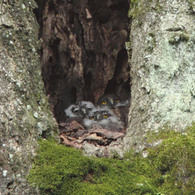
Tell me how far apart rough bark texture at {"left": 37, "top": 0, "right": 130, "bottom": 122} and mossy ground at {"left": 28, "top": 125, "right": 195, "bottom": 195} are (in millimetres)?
2787

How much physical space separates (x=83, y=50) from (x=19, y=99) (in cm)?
322

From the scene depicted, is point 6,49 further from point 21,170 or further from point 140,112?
point 140,112

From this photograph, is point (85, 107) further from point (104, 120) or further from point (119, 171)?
point (119, 171)

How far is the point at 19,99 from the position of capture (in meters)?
2.59

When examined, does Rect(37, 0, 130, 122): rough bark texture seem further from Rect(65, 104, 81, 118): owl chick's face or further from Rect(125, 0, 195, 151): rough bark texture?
Rect(125, 0, 195, 151): rough bark texture

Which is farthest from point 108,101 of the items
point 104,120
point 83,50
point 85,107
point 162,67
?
point 162,67

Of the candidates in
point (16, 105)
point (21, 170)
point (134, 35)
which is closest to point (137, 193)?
point (21, 170)

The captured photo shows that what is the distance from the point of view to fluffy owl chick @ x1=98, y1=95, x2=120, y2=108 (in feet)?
18.9

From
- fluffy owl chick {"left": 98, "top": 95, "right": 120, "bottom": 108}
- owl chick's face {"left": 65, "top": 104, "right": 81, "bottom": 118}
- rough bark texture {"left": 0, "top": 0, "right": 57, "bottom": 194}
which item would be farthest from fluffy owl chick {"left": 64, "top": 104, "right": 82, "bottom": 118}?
rough bark texture {"left": 0, "top": 0, "right": 57, "bottom": 194}

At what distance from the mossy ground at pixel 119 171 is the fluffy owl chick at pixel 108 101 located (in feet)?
10.3

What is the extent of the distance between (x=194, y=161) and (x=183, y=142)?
20 cm

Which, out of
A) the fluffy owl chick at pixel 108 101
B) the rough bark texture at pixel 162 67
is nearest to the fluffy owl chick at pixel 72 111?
the fluffy owl chick at pixel 108 101

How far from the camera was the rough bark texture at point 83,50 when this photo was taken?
5156mm

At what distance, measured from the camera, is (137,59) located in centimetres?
338
